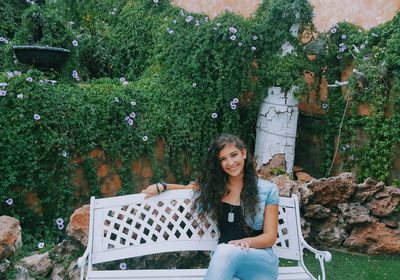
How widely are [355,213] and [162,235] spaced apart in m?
2.05

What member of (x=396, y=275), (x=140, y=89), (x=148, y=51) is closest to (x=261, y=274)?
(x=396, y=275)

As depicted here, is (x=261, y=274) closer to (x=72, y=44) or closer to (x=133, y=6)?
(x=72, y=44)

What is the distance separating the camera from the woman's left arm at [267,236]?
263cm

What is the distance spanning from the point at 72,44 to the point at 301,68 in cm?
256

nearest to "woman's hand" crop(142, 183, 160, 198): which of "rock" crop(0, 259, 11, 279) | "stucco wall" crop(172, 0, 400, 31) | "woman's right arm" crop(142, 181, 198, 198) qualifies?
"woman's right arm" crop(142, 181, 198, 198)

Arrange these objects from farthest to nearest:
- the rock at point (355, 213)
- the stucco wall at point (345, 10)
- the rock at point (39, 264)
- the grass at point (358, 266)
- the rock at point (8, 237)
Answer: the stucco wall at point (345, 10)
the rock at point (355, 213)
the grass at point (358, 266)
the rock at point (39, 264)
the rock at point (8, 237)

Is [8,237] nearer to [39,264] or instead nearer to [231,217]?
[39,264]

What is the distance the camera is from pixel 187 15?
6.00 metres

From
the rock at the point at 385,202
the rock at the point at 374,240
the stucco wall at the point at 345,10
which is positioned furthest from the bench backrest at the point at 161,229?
the stucco wall at the point at 345,10

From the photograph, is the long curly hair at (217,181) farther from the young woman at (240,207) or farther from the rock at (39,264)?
the rock at (39,264)

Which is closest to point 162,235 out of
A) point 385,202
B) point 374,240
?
point 374,240

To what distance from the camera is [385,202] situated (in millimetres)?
4527

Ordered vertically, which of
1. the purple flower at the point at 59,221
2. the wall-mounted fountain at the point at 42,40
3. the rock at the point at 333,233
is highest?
the wall-mounted fountain at the point at 42,40

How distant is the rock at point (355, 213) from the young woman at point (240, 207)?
1.85 m
